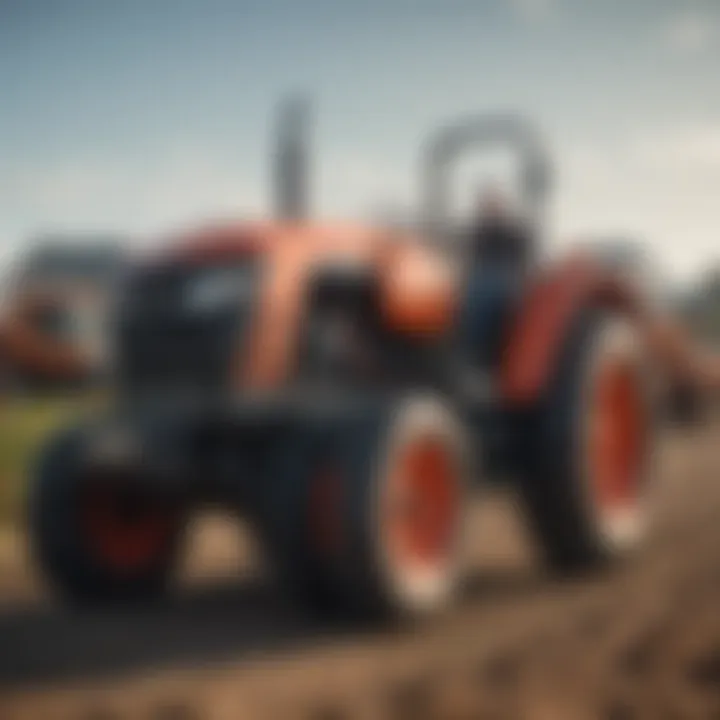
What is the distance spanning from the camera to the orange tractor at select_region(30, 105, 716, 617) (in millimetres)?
1823

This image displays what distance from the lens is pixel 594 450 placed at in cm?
221

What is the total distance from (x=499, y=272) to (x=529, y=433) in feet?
0.74

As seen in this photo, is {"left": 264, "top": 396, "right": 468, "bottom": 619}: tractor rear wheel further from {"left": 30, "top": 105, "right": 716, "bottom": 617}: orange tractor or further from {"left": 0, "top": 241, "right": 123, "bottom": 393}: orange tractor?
{"left": 0, "top": 241, "right": 123, "bottom": 393}: orange tractor

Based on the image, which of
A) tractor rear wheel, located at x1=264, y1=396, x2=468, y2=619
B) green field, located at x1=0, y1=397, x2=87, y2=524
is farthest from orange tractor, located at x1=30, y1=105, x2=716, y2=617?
green field, located at x1=0, y1=397, x2=87, y2=524

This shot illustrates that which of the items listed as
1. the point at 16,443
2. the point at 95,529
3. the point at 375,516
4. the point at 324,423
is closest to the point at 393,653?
the point at 375,516

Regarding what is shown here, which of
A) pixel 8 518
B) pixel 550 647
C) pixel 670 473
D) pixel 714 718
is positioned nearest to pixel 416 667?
pixel 550 647

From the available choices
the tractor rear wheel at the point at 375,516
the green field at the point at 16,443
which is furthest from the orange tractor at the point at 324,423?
the green field at the point at 16,443

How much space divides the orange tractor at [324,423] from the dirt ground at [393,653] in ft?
0.23

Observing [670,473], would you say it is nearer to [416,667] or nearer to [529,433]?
[529,433]

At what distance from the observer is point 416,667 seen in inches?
66.7

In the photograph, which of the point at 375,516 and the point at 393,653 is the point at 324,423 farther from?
the point at 393,653

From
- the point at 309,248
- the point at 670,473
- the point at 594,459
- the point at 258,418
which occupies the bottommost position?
the point at 670,473

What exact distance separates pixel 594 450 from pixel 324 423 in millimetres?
515

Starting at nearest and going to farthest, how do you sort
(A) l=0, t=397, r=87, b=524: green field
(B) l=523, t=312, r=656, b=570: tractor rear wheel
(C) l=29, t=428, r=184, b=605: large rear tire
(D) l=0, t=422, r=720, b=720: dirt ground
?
(D) l=0, t=422, r=720, b=720: dirt ground → (C) l=29, t=428, r=184, b=605: large rear tire → (B) l=523, t=312, r=656, b=570: tractor rear wheel → (A) l=0, t=397, r=87, b=524: green field
